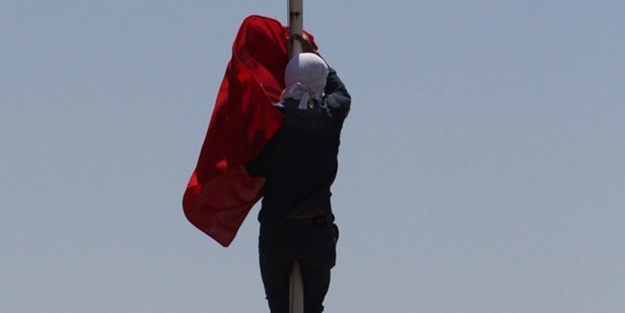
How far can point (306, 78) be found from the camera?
15.8 meters

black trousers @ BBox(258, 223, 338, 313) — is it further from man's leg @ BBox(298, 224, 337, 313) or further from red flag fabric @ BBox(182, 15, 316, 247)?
red flag fabric @ BBox(182, 15, 316, 247)

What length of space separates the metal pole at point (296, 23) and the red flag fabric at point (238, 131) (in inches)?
8.2

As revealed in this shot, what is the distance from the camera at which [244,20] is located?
53.9 feet

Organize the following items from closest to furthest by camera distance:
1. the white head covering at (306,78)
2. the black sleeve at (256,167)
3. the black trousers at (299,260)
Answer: the black trousers at (299,260), the white head covering at (306,78), the black sleeve at (256,167)

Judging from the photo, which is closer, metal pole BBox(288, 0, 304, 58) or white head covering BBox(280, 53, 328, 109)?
white head covering BBox(280, 53, 328, 109)

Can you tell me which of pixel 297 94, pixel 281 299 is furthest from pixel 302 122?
pixel 281 299

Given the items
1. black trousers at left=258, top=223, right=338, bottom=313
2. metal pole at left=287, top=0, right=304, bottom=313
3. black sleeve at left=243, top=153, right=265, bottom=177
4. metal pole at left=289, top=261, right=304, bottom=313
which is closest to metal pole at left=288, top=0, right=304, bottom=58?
metal pole at left=287, top=0, right=304, bottom=313

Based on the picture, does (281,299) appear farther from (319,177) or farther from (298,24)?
(298,24)

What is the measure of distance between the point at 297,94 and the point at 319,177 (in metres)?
0.60

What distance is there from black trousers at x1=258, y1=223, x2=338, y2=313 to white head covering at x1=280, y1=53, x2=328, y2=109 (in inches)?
34.5

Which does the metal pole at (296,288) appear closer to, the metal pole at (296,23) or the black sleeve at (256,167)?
the black sleeve at (256,167)

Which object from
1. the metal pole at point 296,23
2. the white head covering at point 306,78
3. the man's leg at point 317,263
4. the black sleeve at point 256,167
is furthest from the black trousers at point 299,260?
the metal pole at point 296,23

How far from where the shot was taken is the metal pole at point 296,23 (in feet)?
52.3

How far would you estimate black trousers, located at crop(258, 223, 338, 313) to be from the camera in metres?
15.7
